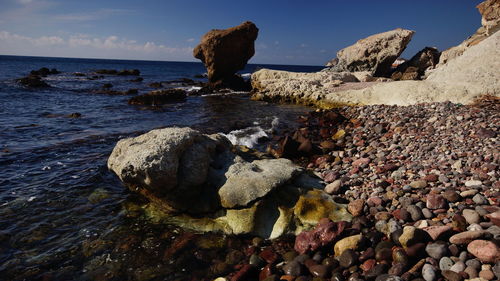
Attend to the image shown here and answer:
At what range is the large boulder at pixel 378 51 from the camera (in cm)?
3028

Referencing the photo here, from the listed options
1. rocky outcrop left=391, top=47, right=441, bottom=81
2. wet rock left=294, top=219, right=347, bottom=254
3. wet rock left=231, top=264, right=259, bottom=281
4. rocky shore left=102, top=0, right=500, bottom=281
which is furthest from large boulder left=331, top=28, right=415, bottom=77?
wet rock left=231, top=264, right=259, bottom=281

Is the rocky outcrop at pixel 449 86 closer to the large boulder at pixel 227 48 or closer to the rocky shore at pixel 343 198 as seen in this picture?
the rocky shore at pixel 343 198

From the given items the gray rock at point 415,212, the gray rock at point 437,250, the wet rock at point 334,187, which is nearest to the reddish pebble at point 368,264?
the gray rock at point 437,250

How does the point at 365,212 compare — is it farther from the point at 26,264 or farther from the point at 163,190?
the point at 26,264

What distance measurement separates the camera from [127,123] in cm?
1759

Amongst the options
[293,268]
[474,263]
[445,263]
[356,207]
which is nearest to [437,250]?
[445,263]

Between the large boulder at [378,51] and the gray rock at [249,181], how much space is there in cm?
2833

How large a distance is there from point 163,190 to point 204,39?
30.0 meters

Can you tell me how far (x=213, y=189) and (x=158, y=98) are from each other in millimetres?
20957

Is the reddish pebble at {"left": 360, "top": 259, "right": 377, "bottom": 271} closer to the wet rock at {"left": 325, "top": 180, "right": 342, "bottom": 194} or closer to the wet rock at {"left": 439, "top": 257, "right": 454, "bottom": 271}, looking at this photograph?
the wet rock at {"left": 439, "top": 257, "right": 454, "bottom": 271}

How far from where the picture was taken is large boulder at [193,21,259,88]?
108 feet

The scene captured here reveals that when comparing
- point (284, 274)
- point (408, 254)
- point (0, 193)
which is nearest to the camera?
point (408, 254)

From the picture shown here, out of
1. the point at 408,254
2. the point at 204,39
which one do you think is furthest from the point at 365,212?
the point at 204,39

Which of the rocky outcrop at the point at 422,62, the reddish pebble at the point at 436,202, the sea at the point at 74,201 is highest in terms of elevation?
the rocky outcrop at the point at 422,62
